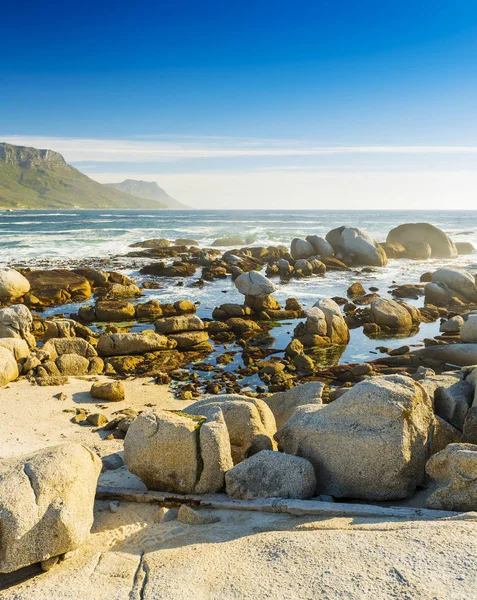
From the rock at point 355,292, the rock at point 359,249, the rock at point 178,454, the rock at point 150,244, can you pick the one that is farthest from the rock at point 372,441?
the rock at point 150,244

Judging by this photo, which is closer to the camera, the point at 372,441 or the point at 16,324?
the point at 372,441

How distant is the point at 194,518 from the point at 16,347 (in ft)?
31.4

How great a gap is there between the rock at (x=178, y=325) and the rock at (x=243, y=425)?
31.7 ft

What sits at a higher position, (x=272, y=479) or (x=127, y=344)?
(x=272, y=479)

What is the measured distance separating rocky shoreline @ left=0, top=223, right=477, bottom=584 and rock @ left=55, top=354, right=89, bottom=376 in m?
0.04

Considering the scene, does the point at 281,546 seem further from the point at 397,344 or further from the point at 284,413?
the point at 397,344

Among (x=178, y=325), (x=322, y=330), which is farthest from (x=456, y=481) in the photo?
(x=178, y=325)

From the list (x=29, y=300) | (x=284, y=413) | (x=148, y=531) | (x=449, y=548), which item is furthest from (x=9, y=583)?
(x=29, y=300)

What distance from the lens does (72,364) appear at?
46.3ft

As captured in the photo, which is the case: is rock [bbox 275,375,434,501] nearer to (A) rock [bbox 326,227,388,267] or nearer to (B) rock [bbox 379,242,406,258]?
(A) rock [bbox 326,227,388,267]

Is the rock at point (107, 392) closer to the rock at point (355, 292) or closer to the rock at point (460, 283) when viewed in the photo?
the rock at point (355, 292)

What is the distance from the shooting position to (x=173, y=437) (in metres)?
7.32

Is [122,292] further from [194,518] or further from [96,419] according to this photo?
[194,518]

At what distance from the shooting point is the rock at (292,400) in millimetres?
10387
